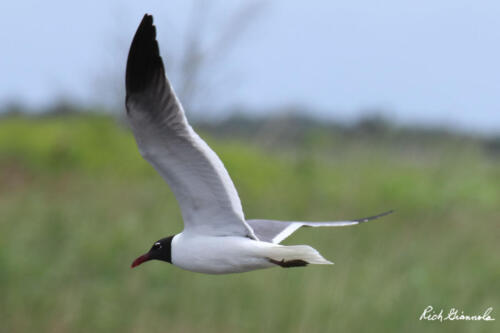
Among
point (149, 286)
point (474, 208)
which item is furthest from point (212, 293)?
point (474, 208)

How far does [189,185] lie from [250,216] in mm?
5191

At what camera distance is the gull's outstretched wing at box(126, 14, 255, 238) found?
3.34 ft

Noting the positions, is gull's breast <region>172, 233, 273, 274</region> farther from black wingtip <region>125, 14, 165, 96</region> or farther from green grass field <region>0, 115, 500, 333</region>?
green grass field <region>0, 115, 500, 333</region>

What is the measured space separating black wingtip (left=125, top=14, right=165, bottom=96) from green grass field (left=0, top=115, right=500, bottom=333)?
2069mm

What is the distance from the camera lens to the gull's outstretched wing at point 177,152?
3.34 ft

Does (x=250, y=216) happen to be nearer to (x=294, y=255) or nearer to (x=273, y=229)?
(x=273, y=229)

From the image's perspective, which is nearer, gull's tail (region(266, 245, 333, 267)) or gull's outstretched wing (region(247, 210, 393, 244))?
gull's tail (region(266, 245, 333, 267))

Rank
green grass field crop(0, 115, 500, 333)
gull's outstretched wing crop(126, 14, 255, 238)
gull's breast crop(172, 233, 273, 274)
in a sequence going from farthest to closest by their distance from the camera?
green grass field crop(0, 115, 500, 333) < gull's outstretched wing crop(126, 14, 255, 238) < gull's breast crop(172, 233, 273, 274)

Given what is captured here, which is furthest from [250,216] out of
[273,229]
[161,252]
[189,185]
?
[161,252]

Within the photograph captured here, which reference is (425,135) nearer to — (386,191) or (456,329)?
(386,191)

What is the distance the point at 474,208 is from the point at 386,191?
1.53 meters

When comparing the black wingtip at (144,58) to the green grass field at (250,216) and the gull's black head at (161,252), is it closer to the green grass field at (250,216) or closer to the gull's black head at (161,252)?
the gull's black head at (161,252)

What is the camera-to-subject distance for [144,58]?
1.00m

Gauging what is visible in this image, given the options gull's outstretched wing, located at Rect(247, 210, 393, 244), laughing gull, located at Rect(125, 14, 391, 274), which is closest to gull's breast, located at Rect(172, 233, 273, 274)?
laughing gull, located at Rect(125, 14, 391, 274)
